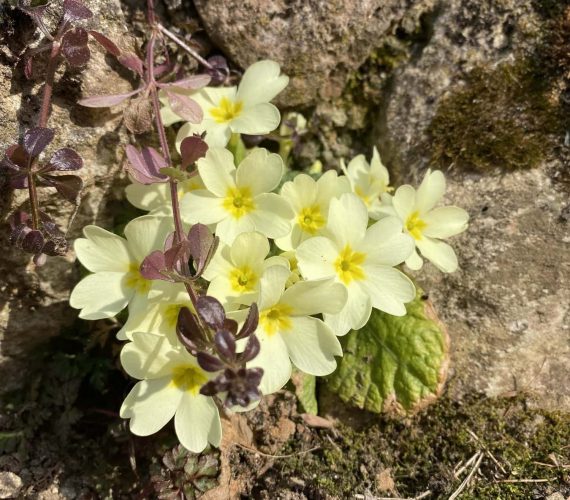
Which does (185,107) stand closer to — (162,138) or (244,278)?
(162,138)

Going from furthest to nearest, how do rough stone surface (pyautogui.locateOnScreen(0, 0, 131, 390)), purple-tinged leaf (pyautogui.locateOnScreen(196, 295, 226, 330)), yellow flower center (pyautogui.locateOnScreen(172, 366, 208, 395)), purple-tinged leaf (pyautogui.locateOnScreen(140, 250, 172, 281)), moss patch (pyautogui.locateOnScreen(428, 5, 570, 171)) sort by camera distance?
1. moss patch (pyautogui.locateOnScreen(428, 5, 570, 171))
2. rough stone surface (pyautogui.locateOnScreen(0, 0, 131, 390))
3. yellow flower center (pyautogui.locateOnScreen(172, 366, 208, 395))
4. purple-tinged leaf (pyautogui.locateOnScreen(140, 250, 172, 281))
5. purple-tinged leaf (pyautogui.locateOnScreen(196, 295, 226, 330))

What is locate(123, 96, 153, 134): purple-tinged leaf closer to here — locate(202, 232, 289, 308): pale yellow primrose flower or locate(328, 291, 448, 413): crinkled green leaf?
locate(202, 232, 289, 308): pale yellow primrose flower

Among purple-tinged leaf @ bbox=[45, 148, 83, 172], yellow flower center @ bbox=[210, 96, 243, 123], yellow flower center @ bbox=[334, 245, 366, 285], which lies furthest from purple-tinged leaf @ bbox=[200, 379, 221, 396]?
yellow flower center @ bbox=[210, 96, 243, 123]

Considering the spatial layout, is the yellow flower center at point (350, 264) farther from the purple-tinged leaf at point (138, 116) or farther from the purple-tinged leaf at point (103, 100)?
the purple-tinged leaf at point (103, 100)

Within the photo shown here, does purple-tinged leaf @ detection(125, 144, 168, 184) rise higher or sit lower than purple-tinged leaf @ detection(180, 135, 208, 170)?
lower

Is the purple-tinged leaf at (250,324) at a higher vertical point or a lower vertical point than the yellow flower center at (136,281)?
higher

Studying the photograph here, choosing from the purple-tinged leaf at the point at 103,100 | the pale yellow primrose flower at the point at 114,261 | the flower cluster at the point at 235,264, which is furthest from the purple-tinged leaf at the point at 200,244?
the purple-tinged leaf at the point at 103,100
